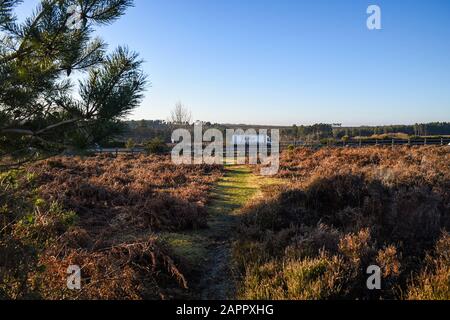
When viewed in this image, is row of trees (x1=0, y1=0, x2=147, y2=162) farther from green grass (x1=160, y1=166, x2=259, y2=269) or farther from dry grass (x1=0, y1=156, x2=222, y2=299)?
green grass (x1=160, y1=166, x2=259, y2=269)

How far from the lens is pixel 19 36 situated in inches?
155

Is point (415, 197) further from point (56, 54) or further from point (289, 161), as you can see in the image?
point (289, 161)

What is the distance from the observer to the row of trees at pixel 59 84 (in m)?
3.71

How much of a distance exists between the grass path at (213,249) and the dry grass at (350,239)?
32 cm

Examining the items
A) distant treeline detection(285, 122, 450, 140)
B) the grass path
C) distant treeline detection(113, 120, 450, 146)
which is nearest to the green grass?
the grass path

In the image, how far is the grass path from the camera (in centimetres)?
503

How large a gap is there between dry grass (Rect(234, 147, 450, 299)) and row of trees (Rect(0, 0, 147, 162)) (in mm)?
2666
